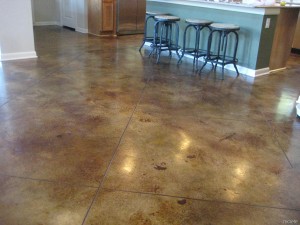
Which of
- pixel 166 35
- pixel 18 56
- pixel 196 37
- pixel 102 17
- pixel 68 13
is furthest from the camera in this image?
pixel 68 13

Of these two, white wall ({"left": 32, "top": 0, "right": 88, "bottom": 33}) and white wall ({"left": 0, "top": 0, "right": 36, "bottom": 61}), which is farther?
white wall ({"left": 32, "top": 0, "right": 88, "bottom": 33})

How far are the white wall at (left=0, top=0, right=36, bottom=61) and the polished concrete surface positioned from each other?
1.83 feet

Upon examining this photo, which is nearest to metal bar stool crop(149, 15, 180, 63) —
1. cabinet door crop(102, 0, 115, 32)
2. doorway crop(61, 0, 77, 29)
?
cabinet door crop(102, 0, 115, 32)

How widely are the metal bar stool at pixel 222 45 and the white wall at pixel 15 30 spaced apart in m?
2.93

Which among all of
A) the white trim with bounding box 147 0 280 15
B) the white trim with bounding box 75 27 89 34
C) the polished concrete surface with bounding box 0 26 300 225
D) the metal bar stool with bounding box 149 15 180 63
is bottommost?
the polished concrete surface with bounding box 0 26 300 225

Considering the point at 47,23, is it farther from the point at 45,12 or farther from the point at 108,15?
the point at 108,15

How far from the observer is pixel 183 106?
3.65 m

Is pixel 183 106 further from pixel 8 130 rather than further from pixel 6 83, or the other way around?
pixel 6 83

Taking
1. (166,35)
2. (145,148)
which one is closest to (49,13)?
(166,35)

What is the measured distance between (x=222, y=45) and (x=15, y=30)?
11.1 feet

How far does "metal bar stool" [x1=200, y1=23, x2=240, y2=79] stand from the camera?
15.4ft

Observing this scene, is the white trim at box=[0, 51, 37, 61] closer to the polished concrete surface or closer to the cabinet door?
the polished concrete surface

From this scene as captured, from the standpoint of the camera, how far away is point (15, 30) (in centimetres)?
515

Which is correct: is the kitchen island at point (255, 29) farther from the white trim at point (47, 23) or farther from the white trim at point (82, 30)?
the white trim at point (47, 23)
